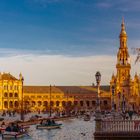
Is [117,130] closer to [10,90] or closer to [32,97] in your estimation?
[10,90]

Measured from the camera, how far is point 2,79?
18312 cm

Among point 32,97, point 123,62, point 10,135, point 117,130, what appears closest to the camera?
point 117,130

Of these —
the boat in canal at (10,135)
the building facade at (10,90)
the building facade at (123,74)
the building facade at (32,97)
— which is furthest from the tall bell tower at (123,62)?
the boat in canal at (10,135)

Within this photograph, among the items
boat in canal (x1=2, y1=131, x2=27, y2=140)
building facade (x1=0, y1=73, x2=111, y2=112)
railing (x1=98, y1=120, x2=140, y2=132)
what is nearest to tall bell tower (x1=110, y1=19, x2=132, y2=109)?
building facade (x1=0, y1=73, x2=111, y2=112)

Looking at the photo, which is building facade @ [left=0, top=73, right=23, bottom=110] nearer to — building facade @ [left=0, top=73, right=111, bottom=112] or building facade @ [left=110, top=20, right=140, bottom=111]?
building facade @ [left=0, top=73, right=111, bottom=112]

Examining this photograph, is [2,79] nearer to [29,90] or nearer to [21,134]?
[29,90]

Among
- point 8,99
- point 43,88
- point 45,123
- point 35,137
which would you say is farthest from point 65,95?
point 35,137

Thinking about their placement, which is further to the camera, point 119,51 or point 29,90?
point 29,90

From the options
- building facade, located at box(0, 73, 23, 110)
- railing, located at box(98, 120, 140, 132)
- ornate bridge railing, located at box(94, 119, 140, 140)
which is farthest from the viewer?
building facade, located at box(0, 73, 23, 110)

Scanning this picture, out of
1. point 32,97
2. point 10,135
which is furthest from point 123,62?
point 10,135

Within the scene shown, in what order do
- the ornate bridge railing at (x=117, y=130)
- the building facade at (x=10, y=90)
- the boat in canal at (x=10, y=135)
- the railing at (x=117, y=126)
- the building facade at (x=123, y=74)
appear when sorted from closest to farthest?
the ornate bridge railing at (x=117, y=130)
the railing at (x=117, y=126)
the boat in canal at (x=10, y=135)
the building facade at (x=123, y=74)
the building facade at (x=10, y=90)

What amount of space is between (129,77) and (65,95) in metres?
32.3

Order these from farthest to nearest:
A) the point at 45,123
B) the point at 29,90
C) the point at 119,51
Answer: the point at 29,90 → the point at 119,51 → the point at 45,123

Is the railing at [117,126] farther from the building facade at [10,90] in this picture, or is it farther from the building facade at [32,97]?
the building facade at [10,90]
